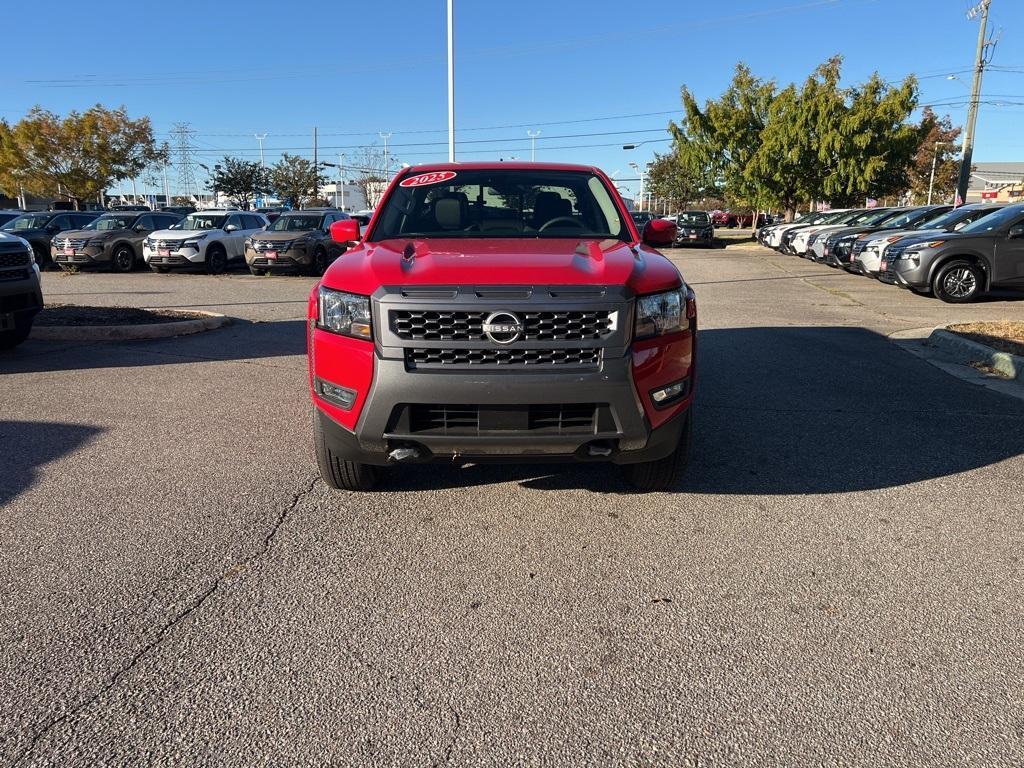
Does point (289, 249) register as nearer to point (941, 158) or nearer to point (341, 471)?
point (341, 471)

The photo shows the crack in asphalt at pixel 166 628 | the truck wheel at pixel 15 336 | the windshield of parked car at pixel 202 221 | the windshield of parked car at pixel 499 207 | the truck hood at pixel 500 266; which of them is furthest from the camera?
the windshield of parked car at pixel 202 221

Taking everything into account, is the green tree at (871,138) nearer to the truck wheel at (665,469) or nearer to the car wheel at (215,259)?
the car wheel at (215,259)

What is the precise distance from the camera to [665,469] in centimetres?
413

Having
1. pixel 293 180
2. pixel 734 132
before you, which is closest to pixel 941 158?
pixel 734 132

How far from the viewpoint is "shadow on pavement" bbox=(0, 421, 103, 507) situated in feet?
14.5

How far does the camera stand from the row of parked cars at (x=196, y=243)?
18.3 metres

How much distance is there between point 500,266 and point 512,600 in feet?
5.06

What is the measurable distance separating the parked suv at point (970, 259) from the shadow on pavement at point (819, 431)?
5.53 m

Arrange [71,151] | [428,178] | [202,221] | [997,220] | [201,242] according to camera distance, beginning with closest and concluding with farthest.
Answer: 1. [428,178]
2. [997,220]
3. [201,242]
4. [202,221]
5. [71,151]

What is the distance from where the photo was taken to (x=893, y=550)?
3.64 metres

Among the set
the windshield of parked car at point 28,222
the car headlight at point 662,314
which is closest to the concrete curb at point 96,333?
the car headlight at point 662,314

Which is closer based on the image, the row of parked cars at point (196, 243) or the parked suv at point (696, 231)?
the row of parked cars at point (196, 243)

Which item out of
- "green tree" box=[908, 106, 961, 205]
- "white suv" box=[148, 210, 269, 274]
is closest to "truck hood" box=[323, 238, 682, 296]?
"white suv" box=[148, 210, 269, 274]

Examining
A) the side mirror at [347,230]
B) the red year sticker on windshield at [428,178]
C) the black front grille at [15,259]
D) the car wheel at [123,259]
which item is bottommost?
the car wheel at [123,259]
